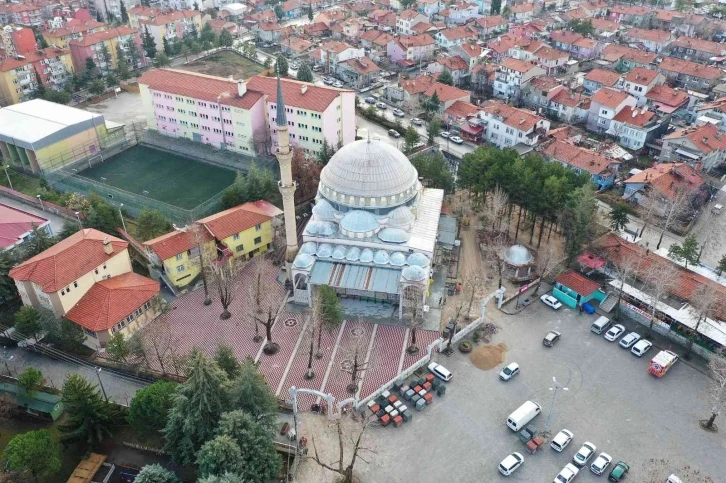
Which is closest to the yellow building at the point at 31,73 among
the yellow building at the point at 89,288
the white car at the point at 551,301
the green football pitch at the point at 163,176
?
the green football pitch at the point at 163,176

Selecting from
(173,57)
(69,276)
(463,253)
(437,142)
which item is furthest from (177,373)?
(173,57)

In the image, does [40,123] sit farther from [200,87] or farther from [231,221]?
[231,221]

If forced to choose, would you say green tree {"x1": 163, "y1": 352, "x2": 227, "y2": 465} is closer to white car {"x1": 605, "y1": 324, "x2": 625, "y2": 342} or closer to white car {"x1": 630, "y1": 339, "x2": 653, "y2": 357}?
white car {"x1": 605, "y1": 324, "x2": 625, "y2": 342}

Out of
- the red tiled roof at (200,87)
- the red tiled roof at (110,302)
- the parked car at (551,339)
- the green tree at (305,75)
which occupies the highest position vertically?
the red tiled roof at (200,87)

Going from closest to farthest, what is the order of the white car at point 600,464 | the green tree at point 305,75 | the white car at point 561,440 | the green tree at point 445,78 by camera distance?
1. the white car at point 600,464
2. the white car at point 561,440
3. the green tree at point 445,78
4. the green tree at point 305,75

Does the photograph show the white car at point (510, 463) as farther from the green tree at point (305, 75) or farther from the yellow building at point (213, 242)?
the green tree at point (305, 75)

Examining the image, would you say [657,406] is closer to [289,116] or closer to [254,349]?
[254,349]

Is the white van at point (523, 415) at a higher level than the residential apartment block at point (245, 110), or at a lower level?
lower
